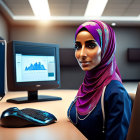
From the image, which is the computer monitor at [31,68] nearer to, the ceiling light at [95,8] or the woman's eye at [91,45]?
the woman's eye at [91,45]

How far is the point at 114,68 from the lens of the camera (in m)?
1.16

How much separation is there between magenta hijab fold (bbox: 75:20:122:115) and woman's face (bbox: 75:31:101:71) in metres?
Result: 0.02

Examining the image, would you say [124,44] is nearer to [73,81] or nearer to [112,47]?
[73,81]

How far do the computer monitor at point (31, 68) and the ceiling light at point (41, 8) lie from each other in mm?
3708

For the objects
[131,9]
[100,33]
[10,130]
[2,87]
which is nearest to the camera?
[10,130]

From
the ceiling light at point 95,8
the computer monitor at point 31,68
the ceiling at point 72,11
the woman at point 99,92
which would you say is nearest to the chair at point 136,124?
→ the woman at point 99,92

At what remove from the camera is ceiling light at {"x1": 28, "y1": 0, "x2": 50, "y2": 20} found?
5293 millimetres

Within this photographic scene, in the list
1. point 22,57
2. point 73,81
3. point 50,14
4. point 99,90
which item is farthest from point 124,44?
point 99,90

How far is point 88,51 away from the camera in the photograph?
1.13 meters

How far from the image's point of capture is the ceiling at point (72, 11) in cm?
529

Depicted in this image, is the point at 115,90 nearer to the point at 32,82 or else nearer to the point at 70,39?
the point at 32,82

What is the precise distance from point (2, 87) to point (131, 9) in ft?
17.1

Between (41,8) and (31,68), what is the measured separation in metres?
4.43

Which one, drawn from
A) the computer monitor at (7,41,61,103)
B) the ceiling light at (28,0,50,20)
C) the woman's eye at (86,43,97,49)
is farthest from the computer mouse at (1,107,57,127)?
the ceiling light at (28,0,50,20)
